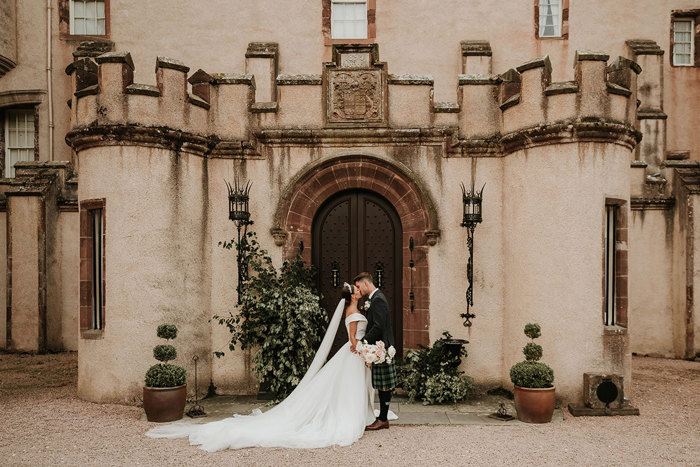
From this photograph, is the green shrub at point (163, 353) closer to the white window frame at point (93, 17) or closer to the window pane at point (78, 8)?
the white window frame at point (93, 17)

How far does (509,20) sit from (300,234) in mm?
8589

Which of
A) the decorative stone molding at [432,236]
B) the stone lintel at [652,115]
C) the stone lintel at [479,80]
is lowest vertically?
the decorative stone molding at [432,236]

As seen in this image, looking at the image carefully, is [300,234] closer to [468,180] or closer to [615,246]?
[468,180]

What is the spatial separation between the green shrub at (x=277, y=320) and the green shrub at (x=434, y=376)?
147cm

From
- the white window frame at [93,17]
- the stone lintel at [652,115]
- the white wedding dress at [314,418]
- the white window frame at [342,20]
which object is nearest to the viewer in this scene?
the white wedding dress at [314,418]

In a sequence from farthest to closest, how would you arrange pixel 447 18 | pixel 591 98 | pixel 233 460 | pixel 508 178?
pixel 447 18 < pixel 508 178 < pixel 591 98 < pixel 233 460

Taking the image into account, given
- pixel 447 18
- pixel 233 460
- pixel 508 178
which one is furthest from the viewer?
pixel 447 18

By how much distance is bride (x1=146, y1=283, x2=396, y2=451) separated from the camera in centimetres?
638

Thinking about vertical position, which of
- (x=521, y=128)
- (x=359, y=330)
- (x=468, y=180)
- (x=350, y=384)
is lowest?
(x=350, y=384)

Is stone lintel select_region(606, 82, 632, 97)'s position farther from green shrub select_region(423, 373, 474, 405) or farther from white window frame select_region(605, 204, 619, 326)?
green shrub select_region(423, 373, 474, 405)

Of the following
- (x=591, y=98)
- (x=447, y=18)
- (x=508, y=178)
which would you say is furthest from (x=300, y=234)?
(x=447, y=18)

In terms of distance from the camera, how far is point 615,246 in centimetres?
840

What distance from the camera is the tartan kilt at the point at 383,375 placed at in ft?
22.9

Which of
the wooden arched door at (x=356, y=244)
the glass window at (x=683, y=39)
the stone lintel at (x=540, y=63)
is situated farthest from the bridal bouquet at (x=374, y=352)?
the glass window at (x=683, y=39)
